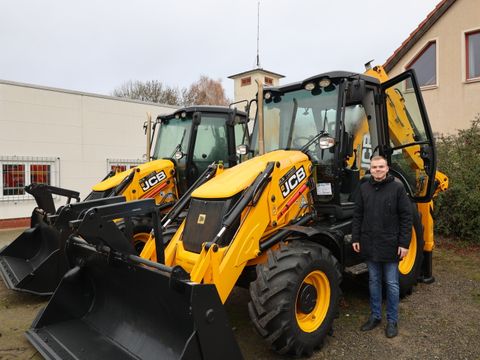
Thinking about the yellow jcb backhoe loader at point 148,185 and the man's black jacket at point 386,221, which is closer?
the man's black jacket at point 386,221

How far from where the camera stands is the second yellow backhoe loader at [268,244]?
3238 mm

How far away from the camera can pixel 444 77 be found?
39.0 ft

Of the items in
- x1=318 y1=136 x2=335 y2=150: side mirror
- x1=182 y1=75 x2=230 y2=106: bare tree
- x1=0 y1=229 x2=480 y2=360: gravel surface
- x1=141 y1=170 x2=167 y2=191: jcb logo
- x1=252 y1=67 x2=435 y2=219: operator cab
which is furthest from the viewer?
x1=182 y1=75 x2=230 y2=106: bare tree

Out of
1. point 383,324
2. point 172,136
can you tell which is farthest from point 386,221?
point 172,136

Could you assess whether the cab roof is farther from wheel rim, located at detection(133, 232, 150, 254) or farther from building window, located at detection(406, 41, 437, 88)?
building window, located at detection(406, 41, 437, 88)

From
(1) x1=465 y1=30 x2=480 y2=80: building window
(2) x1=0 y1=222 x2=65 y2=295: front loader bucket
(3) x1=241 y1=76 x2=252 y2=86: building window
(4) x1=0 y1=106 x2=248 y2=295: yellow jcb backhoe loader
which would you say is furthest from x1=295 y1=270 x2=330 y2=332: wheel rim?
(3) x1=241 y1=76 x2=252 y2=86: building window

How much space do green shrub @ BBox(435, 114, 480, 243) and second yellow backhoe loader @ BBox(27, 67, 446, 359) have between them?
2801 mm

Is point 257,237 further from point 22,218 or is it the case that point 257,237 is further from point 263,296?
point 22,218

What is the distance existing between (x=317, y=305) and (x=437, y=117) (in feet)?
33.2

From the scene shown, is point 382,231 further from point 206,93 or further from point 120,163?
point 206,93

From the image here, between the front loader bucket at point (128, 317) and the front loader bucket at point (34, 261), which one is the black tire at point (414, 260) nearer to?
the front loader bucket at point (128, 317)

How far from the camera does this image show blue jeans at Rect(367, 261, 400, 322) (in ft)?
13.4

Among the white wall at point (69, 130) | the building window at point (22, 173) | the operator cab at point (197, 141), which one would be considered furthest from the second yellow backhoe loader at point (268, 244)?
the white wall at point (69, 130)

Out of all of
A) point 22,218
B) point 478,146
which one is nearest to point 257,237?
point 478,146
